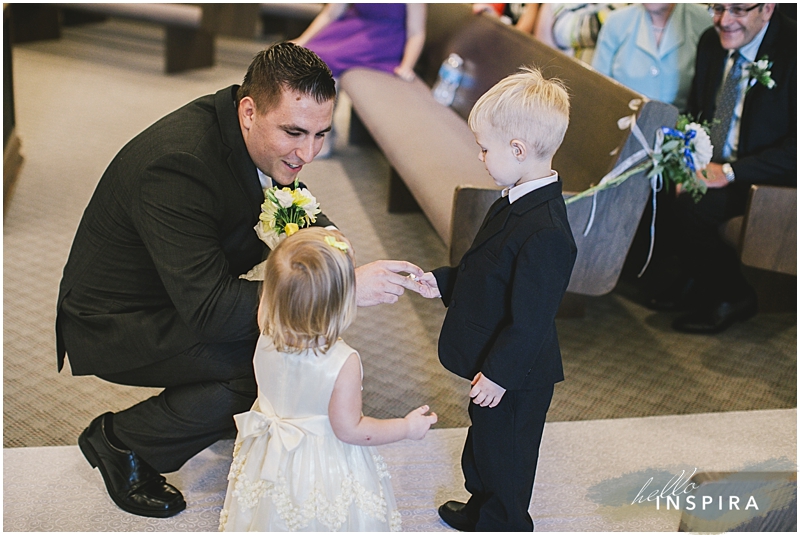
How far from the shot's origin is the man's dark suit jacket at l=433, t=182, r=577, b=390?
1646mm

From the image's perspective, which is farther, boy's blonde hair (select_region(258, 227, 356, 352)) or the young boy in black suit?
the young boy in black suit

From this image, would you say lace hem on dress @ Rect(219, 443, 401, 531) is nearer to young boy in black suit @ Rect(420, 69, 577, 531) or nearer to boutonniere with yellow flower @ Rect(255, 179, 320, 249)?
young boy in black suit @ Rect(420, 69, 577, 531)

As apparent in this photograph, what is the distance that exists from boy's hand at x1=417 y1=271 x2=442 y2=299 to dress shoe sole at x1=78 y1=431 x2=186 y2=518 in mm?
765

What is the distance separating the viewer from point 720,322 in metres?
3.15

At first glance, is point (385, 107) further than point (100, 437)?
Yes

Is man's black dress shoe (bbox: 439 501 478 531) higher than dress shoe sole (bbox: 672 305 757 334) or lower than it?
higher

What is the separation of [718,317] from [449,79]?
187cm

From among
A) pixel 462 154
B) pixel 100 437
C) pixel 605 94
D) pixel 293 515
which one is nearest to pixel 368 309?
pixel 462 154

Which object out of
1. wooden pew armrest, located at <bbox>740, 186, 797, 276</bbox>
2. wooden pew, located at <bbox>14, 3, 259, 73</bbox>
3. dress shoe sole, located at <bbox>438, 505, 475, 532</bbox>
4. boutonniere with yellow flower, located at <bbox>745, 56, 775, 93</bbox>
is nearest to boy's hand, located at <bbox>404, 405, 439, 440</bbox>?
dress shoe sole, located at <bbox>438, 505, 475, 532</bbox>

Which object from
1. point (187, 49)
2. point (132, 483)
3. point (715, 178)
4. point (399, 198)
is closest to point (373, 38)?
point (399, 198)

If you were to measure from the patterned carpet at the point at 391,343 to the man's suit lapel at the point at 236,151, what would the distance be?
90 centimetres

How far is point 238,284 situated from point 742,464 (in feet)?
4.86

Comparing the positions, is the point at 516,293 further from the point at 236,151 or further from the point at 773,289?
the point at 773,289

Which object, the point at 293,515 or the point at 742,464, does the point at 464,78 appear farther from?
the point at 293,515
